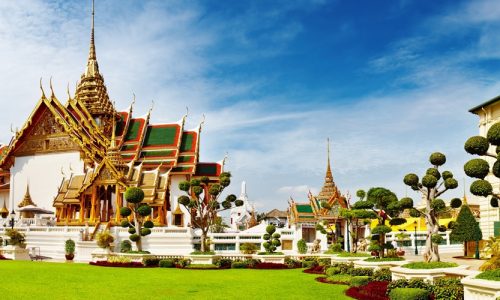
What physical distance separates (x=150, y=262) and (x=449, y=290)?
1551 centimetres

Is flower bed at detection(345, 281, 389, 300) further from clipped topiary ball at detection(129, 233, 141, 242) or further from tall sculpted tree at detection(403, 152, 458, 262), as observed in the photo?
clipped topiary ball at detection(129, 233, 141, 242)

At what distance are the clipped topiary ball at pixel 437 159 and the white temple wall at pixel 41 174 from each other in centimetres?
3388

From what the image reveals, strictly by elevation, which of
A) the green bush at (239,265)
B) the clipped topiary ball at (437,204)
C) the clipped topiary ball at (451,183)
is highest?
the clipped topiary ball at (451,183)

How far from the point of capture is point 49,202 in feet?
150

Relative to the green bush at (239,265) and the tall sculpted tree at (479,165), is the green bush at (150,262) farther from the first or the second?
the tall sculpted tree at (479,165)

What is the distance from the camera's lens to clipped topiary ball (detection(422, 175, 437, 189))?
1625cm

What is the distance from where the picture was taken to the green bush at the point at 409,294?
11.2 metres

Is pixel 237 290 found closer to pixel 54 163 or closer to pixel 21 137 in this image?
pixel 54 163

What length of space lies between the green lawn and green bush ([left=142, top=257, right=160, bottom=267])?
2890mm

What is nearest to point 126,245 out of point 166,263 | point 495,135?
point 166,263

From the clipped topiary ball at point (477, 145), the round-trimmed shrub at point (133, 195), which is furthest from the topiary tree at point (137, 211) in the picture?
the clipped topiary ball at point (477, 145)

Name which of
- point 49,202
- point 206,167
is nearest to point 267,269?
point 206,167

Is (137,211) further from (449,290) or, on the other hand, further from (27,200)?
(27,200)

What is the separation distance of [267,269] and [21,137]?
32.6 metres
